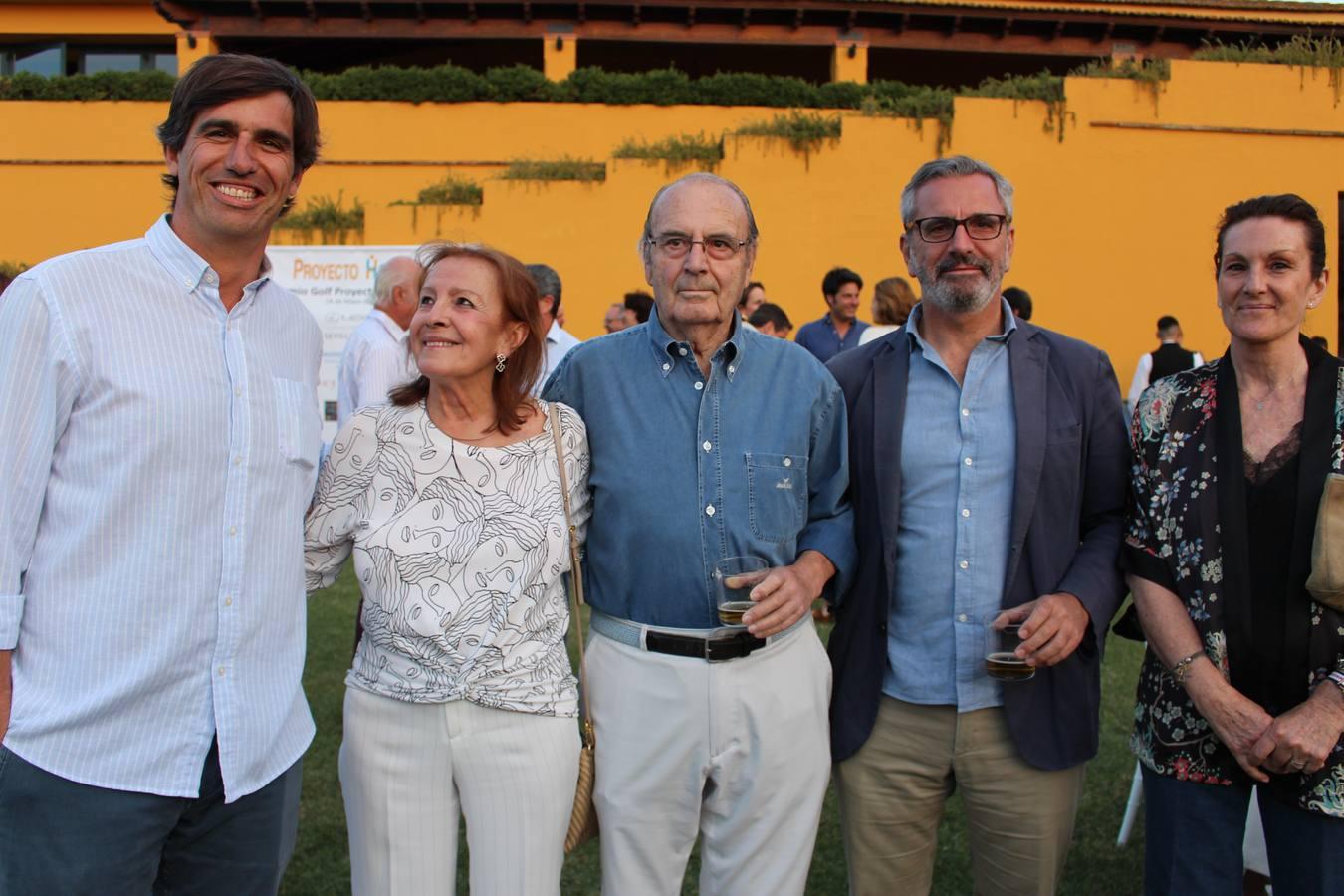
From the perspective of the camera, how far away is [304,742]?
7.75 ft

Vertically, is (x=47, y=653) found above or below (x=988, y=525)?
below

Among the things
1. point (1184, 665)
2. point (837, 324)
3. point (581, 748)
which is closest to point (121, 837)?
point (581, 748)

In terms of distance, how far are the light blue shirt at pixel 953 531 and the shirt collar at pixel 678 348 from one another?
1.67 ft

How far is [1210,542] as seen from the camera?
8.16 ft

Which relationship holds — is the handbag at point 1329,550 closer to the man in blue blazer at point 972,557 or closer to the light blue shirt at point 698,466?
the man in blue blazer at point 972,557

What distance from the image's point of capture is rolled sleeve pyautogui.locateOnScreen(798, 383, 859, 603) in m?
2.80

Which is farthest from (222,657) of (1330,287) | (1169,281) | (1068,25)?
(1068,25)

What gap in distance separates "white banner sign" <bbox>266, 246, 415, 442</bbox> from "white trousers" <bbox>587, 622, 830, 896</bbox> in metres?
8.58

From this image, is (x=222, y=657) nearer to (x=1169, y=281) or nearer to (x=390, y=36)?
(x=1169, y=281)

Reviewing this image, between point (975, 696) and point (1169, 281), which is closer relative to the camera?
point (975, 696)

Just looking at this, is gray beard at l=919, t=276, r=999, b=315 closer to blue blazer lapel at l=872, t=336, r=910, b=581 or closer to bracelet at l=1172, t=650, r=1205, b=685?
blue blazer lapel at l=872, t=336, r=910, b=581

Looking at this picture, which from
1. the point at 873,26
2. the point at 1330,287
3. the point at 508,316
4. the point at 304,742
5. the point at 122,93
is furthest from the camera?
the point at 873,26

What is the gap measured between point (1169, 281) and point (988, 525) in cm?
1390

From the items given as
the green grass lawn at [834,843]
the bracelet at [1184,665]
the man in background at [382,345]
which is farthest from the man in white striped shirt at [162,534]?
the man in background at [382,345]
